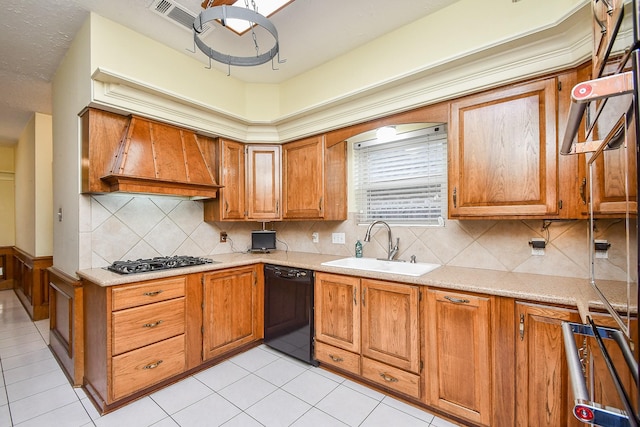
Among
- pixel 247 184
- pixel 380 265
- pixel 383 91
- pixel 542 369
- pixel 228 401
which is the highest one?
pixel 383 91

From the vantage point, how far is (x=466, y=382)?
178cm

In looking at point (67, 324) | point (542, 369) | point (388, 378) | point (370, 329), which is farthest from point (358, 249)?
point (67, 324)

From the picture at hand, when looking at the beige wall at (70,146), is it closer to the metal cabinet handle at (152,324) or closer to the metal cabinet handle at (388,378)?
the metal cabinet handle at (152,324)

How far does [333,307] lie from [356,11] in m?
2.31

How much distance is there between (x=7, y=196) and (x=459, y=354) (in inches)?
321

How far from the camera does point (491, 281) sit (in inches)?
71.4

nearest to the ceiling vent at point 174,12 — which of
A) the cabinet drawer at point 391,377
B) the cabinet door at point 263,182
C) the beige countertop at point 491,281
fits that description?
the cabinet door at point 263,182

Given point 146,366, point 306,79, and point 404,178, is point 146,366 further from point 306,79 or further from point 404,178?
point 306,79

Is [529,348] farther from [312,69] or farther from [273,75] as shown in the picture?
[273,75]

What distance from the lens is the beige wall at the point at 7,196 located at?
5.48 m

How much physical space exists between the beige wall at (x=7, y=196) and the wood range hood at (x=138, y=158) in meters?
5.08

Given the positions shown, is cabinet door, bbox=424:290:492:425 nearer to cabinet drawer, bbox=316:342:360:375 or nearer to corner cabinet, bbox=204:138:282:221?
cabinet drawer, bbox=316:342:360:375

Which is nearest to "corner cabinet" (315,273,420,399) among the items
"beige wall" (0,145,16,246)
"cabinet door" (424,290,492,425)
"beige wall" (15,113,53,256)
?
"cabinet door" (424,290,492,425)

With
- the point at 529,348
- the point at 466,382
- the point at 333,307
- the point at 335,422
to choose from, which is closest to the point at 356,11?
the point at 333,307
